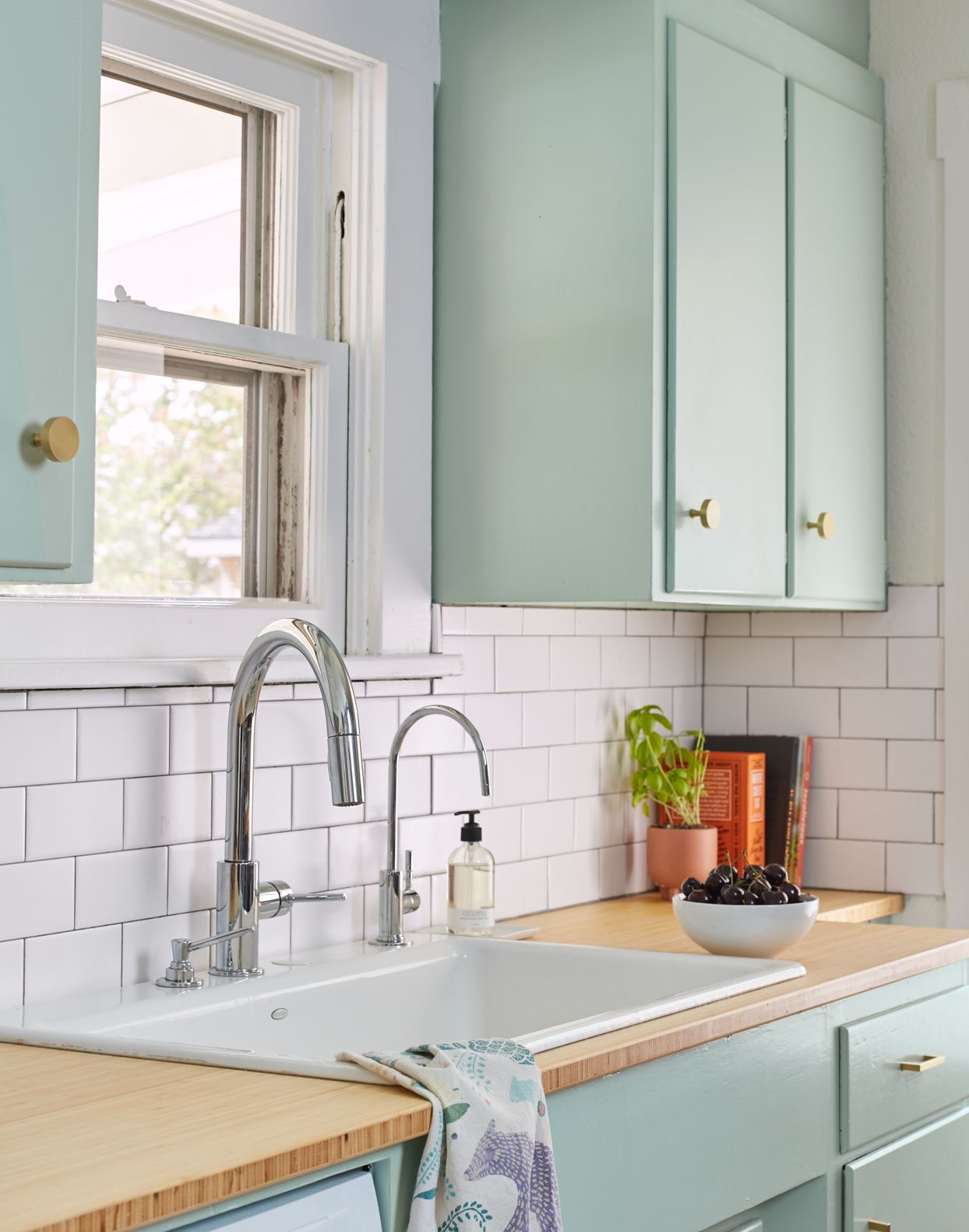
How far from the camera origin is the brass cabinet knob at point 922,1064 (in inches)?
93.0

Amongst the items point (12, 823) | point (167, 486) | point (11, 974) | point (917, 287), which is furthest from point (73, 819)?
point (917, 287)

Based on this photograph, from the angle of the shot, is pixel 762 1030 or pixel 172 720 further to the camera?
pixel 172 720

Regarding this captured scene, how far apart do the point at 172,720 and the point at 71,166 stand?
80 cm

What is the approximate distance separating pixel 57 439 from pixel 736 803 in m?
1.80

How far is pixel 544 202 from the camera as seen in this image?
8.44ft

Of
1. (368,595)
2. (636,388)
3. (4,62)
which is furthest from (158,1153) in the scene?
(636,388)

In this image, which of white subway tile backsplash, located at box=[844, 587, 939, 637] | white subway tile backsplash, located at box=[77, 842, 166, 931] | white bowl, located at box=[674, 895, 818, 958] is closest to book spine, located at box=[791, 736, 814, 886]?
white subway tile backsplash, located at box=[844, 587, 939, 637]

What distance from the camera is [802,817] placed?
3.16 metres

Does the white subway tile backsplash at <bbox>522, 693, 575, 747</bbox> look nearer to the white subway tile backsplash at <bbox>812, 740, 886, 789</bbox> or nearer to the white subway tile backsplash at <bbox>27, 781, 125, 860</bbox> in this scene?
the white subway tile backsplash at <bbox>812, 740, 886, 789</bbox>

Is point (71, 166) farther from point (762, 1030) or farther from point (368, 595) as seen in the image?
point (762, 1030)

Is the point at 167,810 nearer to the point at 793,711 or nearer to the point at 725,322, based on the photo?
the point at 725,322

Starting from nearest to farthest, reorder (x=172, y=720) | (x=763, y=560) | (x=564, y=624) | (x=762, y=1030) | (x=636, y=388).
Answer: (x=762, y=1030)
(x=172, y=720)
(x=636, y=388)
(x=763, y=560)
(x=564, y=624)

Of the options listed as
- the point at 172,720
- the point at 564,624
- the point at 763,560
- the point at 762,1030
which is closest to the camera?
the point at 762,1030

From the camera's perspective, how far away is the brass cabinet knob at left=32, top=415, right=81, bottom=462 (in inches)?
62.9
